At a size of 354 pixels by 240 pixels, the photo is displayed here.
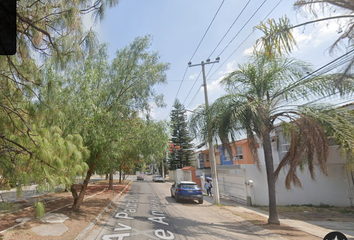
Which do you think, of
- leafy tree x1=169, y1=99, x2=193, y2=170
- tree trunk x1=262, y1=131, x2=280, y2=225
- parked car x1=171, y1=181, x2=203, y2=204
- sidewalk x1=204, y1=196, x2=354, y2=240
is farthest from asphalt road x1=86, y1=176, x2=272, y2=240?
leafy tree x1=169, y1=99, x2=193, y2=170

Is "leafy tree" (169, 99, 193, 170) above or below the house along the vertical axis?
above

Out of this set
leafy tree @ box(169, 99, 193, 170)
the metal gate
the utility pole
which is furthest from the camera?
leafy tree @ box(169, 99, 193, 170)

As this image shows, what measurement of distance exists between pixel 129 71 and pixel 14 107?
6764mm

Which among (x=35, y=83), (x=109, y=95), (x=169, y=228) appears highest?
(x=109, y=95)

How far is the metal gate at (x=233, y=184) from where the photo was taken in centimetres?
1425

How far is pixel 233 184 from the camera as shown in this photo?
16.0 meters

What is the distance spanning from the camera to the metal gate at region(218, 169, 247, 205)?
46.7 feet

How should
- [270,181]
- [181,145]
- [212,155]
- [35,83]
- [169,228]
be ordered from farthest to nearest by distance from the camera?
[181,145]
[212,155]
[270,181]
[169,228]
[35,83]

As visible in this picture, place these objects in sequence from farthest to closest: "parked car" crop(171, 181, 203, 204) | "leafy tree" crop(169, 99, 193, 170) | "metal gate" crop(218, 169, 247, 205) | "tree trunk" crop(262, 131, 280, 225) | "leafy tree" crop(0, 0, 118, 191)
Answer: "leafy tree" crop(169, 99, 193, 170), "parked car" crop(171, 181, 203, 204), "metal gate" crop(218, 169, 247, 205), "tree trunk" crop(262, 131, 280, 225), "leafy tree" crop(0, 0, 118, 191)

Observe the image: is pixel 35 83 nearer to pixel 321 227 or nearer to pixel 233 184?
pixel 321 227

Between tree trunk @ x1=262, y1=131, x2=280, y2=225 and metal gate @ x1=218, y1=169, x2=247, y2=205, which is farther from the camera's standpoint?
metal gate @ x1=218, y1=169, x2=247, y2=205

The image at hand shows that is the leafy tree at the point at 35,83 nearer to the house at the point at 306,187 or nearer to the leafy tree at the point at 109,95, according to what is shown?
the leafy tree at the point at 109,95

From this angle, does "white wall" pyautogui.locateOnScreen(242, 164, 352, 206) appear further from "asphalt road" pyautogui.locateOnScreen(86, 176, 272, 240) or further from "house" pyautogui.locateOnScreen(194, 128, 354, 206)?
"asphalt road" pyautogui.locateOnScreen(86, 176, 272, 240)

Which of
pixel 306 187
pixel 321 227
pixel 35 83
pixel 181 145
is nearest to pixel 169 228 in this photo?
pixel 321 227
